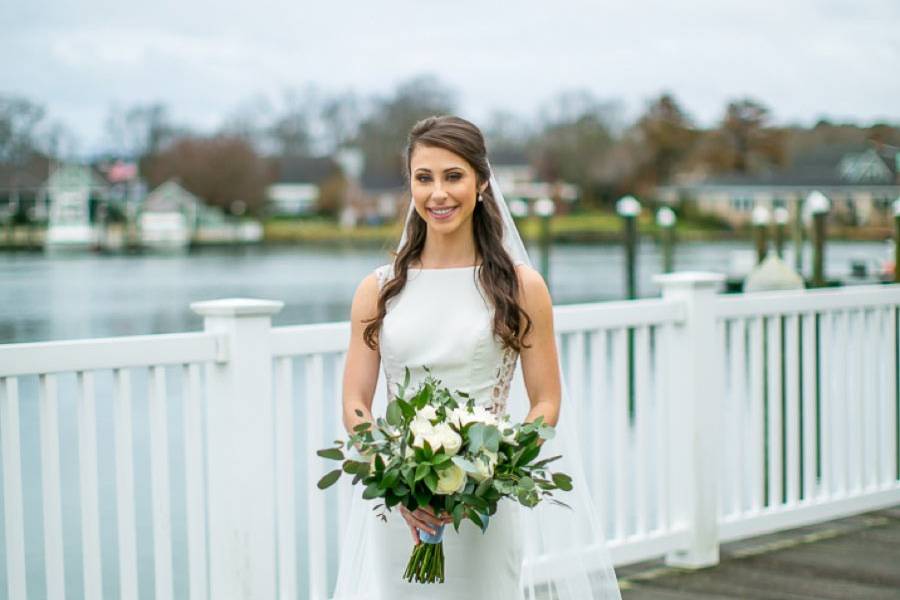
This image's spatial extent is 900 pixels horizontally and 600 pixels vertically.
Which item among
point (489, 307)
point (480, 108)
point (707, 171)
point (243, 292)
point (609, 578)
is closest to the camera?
point (489, 307)

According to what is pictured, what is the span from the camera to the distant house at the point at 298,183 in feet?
258

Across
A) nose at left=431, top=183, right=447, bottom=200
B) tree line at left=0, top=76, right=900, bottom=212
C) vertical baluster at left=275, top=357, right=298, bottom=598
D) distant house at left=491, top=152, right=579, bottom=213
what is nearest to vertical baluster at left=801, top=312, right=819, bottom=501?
vertical baluster at left=275, top=357, right=298, bottom=598

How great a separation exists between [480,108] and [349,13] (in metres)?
36.7

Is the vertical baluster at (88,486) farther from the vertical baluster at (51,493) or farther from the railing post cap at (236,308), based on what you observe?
the railing post cap at (236,308)

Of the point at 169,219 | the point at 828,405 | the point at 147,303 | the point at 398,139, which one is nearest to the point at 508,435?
the point at 828,405

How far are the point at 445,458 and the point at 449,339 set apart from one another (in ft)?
1.43

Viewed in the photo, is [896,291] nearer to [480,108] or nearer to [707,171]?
[707,171]

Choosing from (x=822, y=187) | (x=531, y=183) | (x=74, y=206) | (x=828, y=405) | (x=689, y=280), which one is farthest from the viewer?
(x=74, y=206)

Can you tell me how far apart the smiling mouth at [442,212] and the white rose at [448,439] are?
516 mm

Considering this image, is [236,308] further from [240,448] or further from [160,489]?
[160,489]

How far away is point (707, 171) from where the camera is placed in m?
65.0

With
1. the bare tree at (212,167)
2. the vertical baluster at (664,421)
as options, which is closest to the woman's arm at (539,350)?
the vertical baluster at (664,421)

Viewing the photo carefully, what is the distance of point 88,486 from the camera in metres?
3.32

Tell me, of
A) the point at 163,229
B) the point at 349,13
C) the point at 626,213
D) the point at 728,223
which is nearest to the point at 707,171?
the point at 728,223
